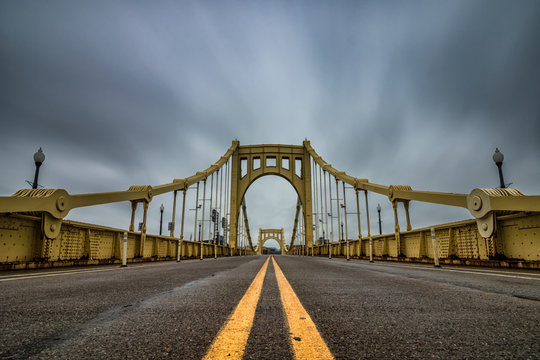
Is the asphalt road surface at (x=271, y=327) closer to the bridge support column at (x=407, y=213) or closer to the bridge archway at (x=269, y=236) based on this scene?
the bridge support column at (x=407, y=213)

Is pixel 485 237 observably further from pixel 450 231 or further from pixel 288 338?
pixel 288 338

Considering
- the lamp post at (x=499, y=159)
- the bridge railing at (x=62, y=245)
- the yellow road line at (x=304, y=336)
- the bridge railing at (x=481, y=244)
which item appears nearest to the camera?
the yellow road line at (x=304, y=336)

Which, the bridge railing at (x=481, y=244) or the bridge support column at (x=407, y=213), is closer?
the bridge railing at (x=481, y=244)

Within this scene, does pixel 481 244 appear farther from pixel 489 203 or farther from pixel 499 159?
pixel 499 159

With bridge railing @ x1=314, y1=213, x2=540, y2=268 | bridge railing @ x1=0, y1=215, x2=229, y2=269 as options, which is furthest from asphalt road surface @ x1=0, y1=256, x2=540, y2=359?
bridge railing @ x1=314, y1=213, x2=540, y2=268

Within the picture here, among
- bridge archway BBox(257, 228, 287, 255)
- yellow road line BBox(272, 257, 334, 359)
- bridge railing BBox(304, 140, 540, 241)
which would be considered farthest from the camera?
bridge archway BBox(257, 228, 287, 255)

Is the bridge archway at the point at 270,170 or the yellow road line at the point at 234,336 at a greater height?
the bridge archway at the point at 270,170

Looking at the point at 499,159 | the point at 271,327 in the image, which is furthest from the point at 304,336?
the point at 499,159

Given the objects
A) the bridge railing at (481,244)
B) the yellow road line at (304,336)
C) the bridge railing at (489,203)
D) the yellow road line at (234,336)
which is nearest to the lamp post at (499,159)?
the bridge railing at (481,244)

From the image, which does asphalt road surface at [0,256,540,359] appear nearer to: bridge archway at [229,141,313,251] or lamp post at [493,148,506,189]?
lamp post at [493,148,506,189]

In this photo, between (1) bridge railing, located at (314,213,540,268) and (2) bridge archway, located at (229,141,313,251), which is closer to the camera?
(1) bridge railing, located at (314,213,540,268)

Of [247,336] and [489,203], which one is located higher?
[489,203]

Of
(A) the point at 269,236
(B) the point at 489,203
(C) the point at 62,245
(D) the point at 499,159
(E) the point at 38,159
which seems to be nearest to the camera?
(B) the point at 489,203

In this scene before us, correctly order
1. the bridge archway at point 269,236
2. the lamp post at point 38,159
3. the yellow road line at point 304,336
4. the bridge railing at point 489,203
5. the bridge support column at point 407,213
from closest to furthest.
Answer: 1. the yellow road line at point 304,336
2. the bridge railing at point 489,203
3. the lamp post at point 38,159
4. the bridge support column at point 407,213
5. the bridge archway at point 269,236
